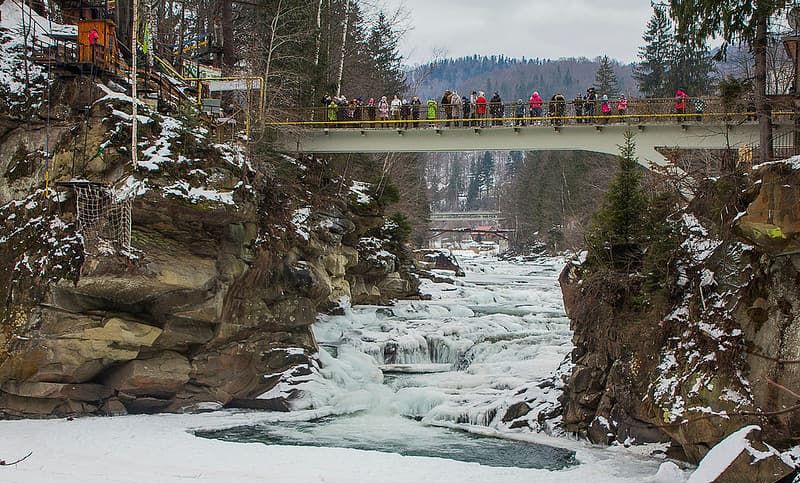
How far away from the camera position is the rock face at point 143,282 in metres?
20.4

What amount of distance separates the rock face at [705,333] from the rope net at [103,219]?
39.2 ft

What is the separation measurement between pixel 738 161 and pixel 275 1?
21712 mm

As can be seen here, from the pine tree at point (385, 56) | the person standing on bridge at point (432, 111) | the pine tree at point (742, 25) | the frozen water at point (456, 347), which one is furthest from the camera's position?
the pine tree at point (385, 56)

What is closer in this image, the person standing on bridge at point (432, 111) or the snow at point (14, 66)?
the snow at point (14, 66)

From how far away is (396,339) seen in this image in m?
27.5

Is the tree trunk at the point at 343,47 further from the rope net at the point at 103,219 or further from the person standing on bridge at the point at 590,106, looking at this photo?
the rope net at the point at 103,219

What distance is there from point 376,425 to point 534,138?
39.5 ft

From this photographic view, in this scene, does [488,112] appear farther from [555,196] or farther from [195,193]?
[555,196]

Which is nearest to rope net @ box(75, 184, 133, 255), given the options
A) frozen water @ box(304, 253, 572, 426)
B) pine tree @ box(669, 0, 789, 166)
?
frozen water @ box(304, 253, 572, 426)

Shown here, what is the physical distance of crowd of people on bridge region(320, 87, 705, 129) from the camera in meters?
26.5

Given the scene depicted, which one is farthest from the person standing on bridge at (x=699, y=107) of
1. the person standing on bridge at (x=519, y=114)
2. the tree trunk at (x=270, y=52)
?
the tree trunk at (x=270, y=52)

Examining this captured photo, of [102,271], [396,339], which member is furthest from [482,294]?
[102,271]

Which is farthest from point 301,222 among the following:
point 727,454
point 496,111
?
point 727,454

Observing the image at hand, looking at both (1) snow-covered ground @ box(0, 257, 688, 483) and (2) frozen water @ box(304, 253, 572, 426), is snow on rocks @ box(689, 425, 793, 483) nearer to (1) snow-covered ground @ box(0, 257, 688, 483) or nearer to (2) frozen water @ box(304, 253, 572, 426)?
(1) snow-covered ground @ box(0, 257, 688, 483)
